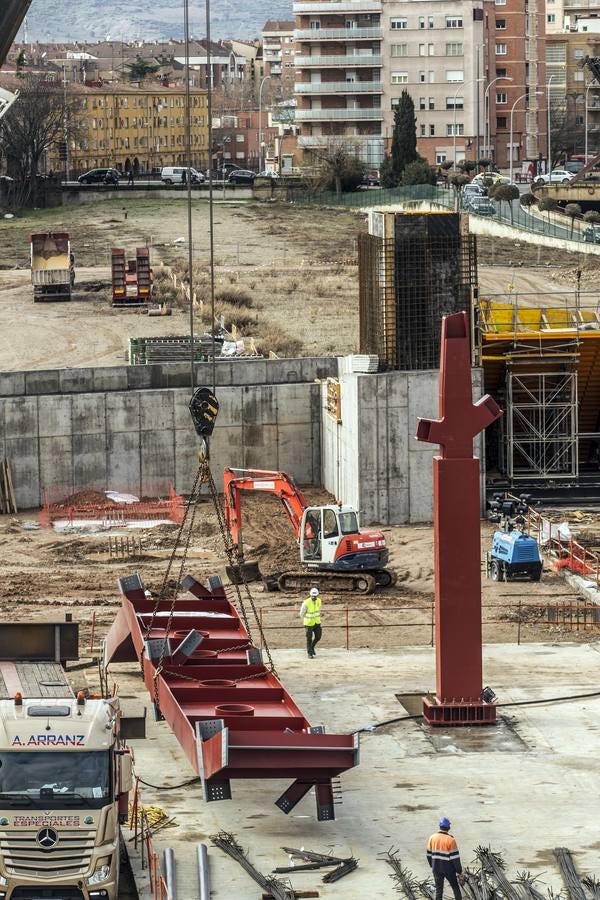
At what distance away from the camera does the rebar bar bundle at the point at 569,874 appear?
20.1 m

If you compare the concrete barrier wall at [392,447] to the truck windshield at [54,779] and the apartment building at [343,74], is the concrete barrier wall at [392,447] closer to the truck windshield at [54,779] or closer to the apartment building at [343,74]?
the truck windshield at [54,779]

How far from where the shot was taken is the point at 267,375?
49.5 metres

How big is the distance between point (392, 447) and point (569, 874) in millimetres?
23255

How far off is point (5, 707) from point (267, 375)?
30287mm

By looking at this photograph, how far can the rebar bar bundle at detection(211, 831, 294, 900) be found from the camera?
20.3m

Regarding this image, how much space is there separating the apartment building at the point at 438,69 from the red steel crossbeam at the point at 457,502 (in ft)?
383

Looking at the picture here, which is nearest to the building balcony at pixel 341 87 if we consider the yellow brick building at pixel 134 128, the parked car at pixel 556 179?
the parked car at pixel 556 179

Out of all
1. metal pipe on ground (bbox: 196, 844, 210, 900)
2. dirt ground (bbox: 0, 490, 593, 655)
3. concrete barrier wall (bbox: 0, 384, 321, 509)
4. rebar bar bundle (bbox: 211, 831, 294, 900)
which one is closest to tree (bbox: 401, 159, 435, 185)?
concrete barrier wall (bbox: 0, 384, 321, 509)

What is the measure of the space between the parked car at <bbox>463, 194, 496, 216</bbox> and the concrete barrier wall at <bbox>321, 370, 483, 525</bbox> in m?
55.1

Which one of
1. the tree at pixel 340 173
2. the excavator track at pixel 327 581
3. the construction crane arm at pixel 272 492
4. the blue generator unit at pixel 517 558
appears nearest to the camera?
the blue generator unit at pixel 517 558

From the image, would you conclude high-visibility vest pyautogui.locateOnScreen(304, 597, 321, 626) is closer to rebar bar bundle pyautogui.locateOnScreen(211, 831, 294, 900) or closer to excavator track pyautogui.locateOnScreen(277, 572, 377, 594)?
excavator track pyautogui.locateOnScreen(277, 572, 377, 594)

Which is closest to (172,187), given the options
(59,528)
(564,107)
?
(564,107)

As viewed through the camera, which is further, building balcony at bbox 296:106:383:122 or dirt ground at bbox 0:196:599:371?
building balcony at bbox 296:106:383:122

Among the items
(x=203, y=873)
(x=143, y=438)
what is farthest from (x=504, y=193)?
(x=203, y=873)
